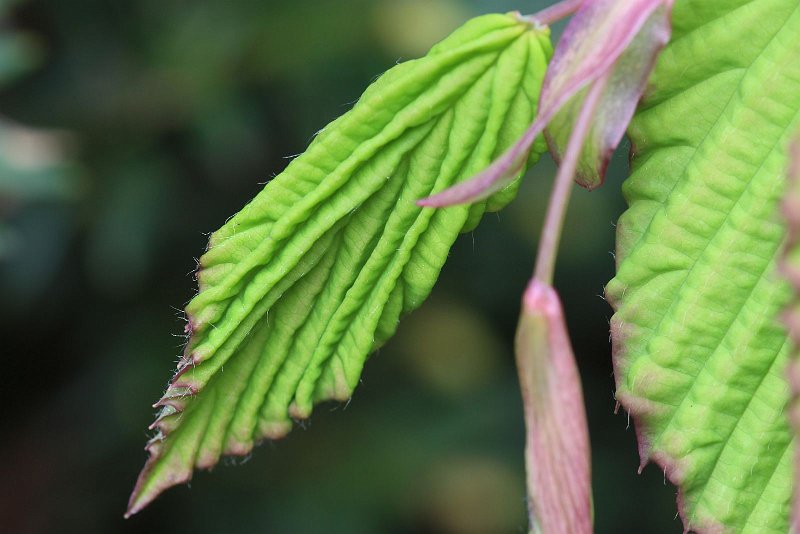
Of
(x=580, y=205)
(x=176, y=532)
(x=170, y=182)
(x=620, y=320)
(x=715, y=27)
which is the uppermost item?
(x=715, y=27)

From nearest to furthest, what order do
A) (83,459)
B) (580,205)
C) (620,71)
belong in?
(620,71) → (580,205) → (83,459)

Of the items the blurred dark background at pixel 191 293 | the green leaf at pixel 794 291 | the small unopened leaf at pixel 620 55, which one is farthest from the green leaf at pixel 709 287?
the blurred dark background at pixel 191 293

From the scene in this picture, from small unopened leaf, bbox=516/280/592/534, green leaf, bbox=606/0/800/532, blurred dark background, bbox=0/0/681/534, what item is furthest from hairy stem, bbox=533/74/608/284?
blurred dark background, bbox=0/0/681/534

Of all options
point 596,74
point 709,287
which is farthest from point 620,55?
point 709,287

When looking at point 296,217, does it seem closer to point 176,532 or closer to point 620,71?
point 620,71

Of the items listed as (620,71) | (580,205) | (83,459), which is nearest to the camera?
(620,71)

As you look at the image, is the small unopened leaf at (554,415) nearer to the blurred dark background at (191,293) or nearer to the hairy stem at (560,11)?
the hairy stem at (560,11)

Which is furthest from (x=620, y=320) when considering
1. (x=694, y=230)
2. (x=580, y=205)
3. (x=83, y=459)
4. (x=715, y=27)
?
(x=83, y=459)
